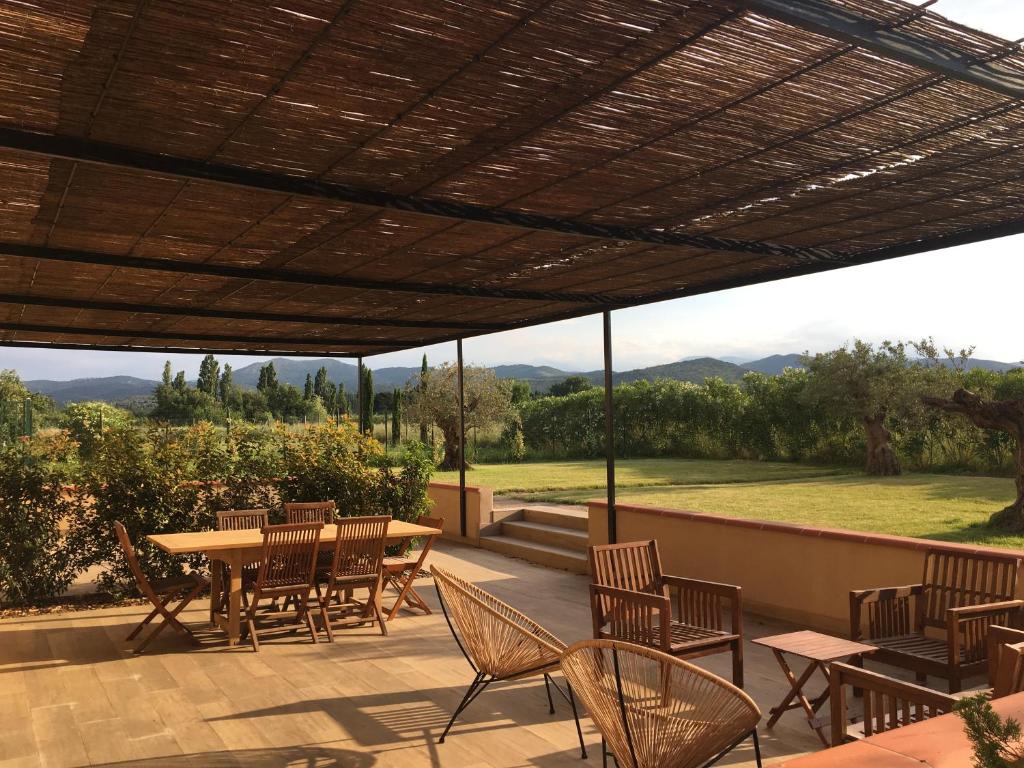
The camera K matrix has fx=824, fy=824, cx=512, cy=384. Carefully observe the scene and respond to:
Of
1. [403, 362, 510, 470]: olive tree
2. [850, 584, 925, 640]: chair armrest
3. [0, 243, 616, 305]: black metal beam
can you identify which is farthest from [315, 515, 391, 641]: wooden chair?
[403, 362, 510, 470]: olive tree

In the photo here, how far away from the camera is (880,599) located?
15.1 ft

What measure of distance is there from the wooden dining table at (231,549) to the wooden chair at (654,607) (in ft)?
7.12

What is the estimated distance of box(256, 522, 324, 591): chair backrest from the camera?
19.7ft

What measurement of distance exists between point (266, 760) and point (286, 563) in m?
2.29

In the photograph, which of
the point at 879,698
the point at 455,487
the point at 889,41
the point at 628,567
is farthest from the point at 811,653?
the point at 455,487

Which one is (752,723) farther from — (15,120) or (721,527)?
(721,527)

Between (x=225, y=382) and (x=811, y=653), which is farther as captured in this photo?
(x=225, y=382)

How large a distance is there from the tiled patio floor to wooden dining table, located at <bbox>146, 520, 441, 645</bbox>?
0.69ft

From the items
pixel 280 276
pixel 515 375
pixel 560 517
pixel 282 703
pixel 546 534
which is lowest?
pixel 282 703

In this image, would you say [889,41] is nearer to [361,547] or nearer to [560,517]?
[361,547]

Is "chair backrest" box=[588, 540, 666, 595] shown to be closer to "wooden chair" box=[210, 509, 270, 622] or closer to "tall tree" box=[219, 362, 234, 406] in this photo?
"wooden chair" box=[210, 509, 270, 622]

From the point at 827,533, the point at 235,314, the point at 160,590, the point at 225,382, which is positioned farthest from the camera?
the point at 225,382

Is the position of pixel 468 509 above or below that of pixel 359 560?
below

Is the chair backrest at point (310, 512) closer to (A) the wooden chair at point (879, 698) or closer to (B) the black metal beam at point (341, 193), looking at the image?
(B) the black metal beam at point (341, 193)
